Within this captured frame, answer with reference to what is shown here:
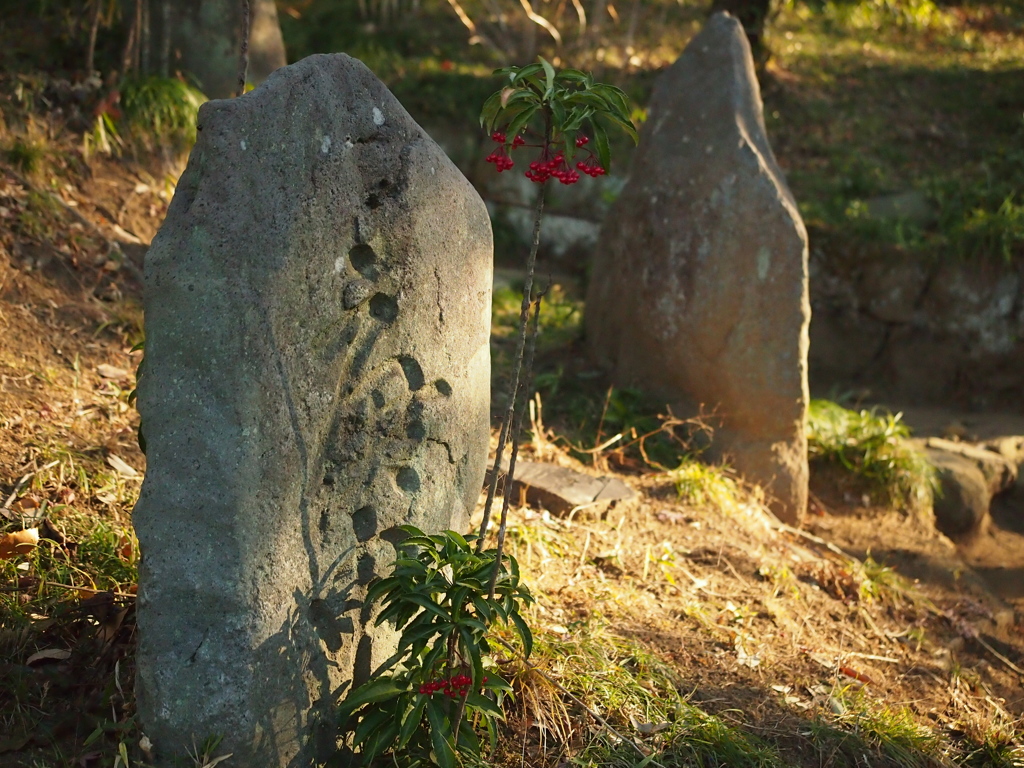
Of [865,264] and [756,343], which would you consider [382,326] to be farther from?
[865,264]

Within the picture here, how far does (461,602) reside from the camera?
253 centimetres

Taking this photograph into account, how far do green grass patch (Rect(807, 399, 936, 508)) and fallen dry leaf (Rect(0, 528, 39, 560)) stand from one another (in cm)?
433

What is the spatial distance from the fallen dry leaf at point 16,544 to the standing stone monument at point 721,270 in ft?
11.2

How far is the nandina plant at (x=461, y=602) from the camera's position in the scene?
2.48m

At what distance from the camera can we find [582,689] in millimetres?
3230

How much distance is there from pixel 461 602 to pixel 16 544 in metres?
1.66

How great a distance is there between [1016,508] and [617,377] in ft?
9.16

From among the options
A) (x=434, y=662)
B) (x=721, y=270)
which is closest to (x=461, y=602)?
(x=434, y=662)

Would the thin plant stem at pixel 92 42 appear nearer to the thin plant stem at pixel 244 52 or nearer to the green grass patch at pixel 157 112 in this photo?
the green grass patch at pixel 157 112

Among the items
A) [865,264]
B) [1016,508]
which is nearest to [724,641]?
[1016,508]

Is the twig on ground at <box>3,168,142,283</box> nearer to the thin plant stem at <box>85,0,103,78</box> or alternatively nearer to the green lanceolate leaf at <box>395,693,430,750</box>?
the thin plant stem at <box>85,0,103,78</box>

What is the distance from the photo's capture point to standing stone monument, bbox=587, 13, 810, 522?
5285 mm

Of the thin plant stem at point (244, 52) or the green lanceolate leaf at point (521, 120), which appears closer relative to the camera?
the green lanceolate leaf at point (521, 120)

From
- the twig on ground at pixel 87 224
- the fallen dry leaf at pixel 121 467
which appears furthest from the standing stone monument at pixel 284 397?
the twig on ground at pixel 87 224
